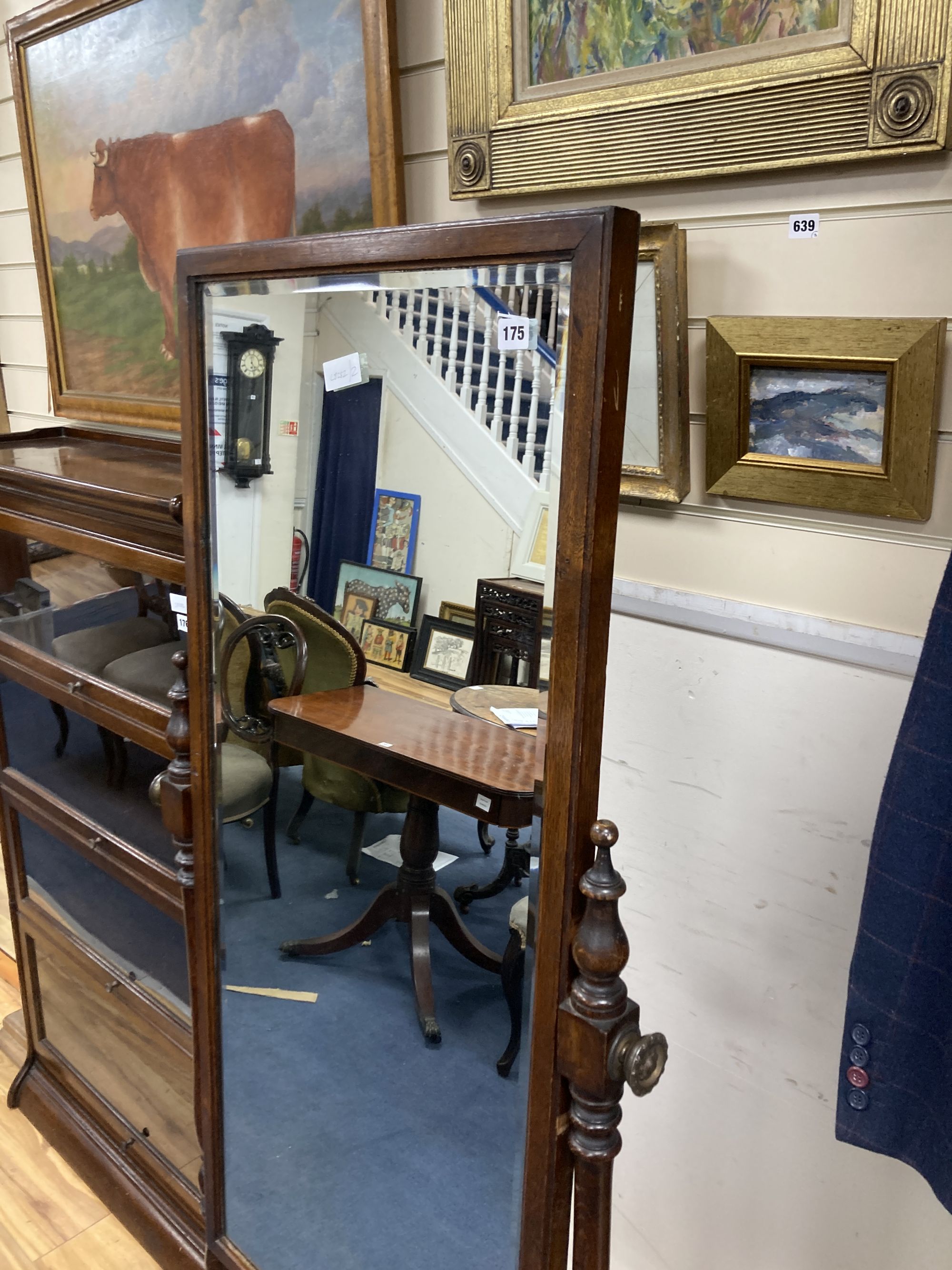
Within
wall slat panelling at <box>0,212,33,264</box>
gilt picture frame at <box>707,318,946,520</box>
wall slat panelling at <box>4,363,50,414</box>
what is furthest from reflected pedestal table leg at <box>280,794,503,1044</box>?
wall slat panelling at <box>0,212,33,264</box>

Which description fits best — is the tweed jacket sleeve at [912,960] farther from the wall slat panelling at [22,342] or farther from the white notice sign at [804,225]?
the wall slat panelling at [22,342]

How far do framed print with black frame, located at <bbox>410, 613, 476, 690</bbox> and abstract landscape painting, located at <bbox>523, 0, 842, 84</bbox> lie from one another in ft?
1.96

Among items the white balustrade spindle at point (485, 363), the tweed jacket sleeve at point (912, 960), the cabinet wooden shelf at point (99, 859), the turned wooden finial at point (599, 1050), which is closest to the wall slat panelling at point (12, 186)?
the cabinet wooden shelf at point (99, 859)

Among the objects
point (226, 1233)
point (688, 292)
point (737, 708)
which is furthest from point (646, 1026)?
point (688, 292)

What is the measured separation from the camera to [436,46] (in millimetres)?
1188

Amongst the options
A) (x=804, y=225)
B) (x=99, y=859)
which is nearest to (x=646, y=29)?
(x=804, y=225)

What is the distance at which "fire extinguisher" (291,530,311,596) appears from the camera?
1084 millimetres

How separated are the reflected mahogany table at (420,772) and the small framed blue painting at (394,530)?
0.45ft

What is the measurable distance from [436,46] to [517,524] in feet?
2.30

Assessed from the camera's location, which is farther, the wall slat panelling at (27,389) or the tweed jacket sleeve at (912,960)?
the wall slat panelling at (27,389)

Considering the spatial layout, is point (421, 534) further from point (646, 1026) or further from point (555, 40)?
point (646, 1026)

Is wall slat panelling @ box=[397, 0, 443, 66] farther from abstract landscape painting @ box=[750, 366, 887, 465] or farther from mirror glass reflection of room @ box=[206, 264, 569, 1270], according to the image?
abstract landscape painting @ box=[750, 366, 887, 465]

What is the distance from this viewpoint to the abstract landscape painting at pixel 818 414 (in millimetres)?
941

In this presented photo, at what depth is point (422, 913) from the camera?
41.2 inches
